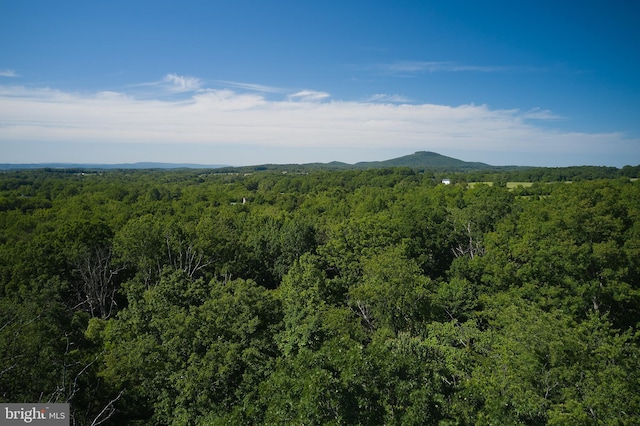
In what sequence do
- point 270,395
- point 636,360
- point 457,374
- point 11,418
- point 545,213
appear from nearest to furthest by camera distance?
point 11,418 < point 270,395 < point 636,360 < point 457,374 < point 545,213

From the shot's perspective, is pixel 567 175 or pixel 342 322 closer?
pixel 342 322

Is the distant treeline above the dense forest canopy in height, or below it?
above

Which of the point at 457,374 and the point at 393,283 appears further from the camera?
the point at 393,283

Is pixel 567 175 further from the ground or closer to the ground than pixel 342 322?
further from the ground

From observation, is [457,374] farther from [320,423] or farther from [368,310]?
[368,310]

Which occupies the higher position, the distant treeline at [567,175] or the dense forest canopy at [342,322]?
the distant treeline at [567,175]

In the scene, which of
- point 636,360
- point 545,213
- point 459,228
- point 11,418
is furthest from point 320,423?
point 459,228

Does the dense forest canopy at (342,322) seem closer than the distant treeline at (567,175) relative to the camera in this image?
Yes

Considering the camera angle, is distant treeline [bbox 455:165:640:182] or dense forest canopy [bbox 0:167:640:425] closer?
dense forest canopy [bbox 0:167:640:425]
